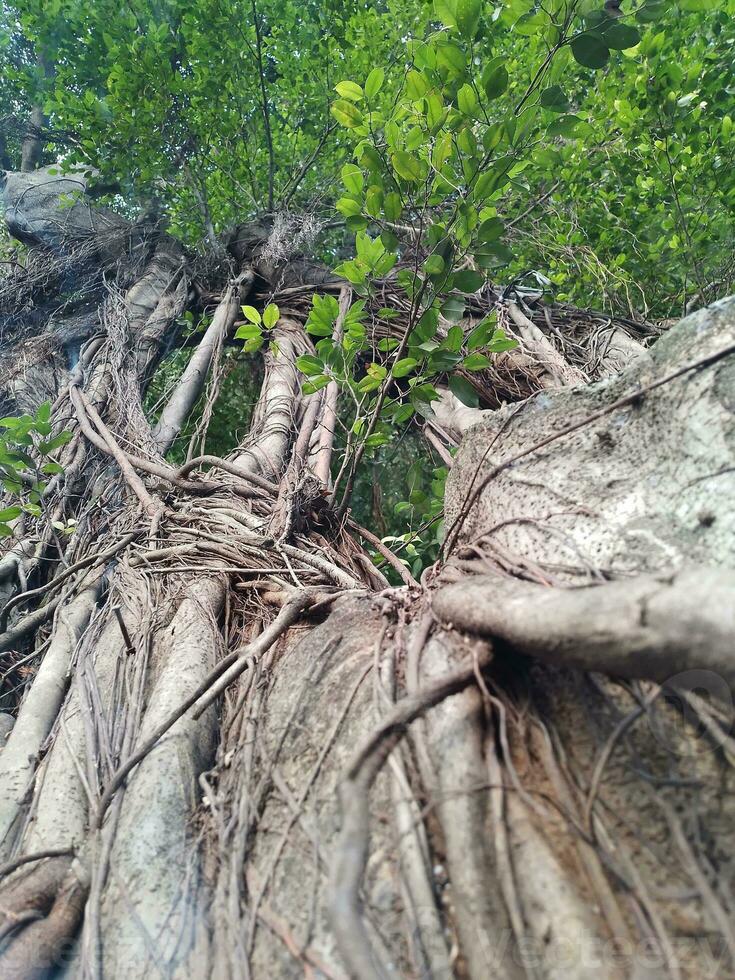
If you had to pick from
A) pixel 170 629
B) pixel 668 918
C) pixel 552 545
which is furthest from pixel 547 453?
pixel 170 629

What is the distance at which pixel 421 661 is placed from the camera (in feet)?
3.53

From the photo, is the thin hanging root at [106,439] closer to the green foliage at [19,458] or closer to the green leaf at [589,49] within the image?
the green foliage at [19,458]

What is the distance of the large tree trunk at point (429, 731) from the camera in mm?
694

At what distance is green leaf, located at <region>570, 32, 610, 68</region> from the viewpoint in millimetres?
1404

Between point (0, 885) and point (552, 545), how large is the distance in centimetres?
114

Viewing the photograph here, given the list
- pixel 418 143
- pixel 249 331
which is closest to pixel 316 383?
pixel 249 331

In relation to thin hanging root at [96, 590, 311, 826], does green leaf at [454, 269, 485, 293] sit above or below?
above

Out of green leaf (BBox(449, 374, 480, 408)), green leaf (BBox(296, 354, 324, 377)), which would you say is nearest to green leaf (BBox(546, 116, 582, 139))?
green leaf (BBox(449, 374, 480, 408))

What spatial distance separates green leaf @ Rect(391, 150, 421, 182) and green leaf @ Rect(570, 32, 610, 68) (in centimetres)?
41

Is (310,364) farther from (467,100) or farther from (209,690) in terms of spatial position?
(209,690)

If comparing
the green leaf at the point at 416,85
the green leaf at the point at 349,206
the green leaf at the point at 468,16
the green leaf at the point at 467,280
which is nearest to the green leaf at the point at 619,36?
the green leaf at the point at 468,16

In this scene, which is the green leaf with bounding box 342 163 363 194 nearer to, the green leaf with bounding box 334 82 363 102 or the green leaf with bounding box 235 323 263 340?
the green leaf with bounding box 334 82 363 102

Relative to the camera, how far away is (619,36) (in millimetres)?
1369

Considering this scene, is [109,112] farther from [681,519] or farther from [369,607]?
[681,519]
